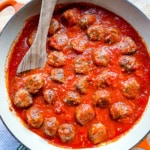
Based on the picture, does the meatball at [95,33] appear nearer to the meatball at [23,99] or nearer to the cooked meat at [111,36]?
the cooked meat at [111,36]

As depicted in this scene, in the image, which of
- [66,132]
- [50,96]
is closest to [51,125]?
[66,132]

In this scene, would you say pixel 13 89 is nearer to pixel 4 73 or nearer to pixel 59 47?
pixel 4 73

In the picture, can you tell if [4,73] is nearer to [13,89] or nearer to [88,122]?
[13,89]

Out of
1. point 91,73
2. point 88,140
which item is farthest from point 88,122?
point 91,73

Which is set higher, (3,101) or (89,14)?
(89,14)

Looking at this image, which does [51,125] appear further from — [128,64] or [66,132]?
[128,64]

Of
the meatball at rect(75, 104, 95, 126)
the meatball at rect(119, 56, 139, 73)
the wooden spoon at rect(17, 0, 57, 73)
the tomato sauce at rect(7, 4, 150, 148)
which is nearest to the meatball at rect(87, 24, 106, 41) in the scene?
the tomato sauce at rect(7, 4, 150, 148)

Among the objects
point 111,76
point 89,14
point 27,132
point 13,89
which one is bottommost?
point 27,132
